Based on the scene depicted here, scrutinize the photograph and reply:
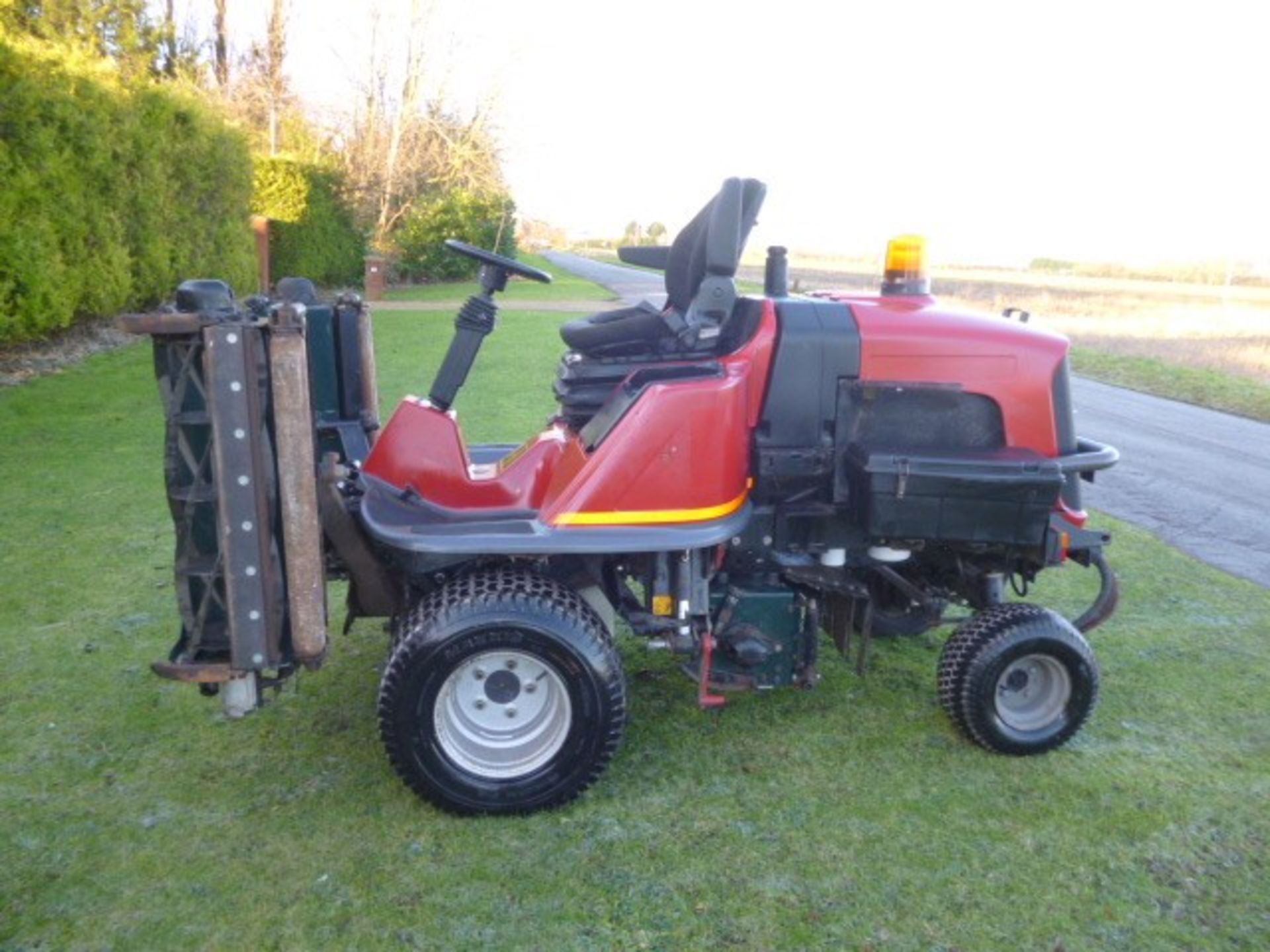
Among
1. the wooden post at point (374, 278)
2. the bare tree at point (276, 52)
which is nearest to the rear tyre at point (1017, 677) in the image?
the wooden post at point (374, 278)

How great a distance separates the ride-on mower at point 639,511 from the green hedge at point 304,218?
19379 millimetres

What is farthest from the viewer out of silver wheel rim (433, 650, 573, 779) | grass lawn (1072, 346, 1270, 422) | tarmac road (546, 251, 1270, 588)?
grass lawn (1072, 346, 1270, 422)

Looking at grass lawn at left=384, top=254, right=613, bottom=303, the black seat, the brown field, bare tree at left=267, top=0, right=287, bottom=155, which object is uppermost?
bare tree at left=267, top=0, right=287, bottom=155

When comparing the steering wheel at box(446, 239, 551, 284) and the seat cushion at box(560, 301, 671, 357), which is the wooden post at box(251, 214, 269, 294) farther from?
the seat cushion at box(560, 301, 671, 357)

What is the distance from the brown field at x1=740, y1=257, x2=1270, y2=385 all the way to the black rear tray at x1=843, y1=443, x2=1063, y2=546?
1.39 m

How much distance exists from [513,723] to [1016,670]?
5.90 ft

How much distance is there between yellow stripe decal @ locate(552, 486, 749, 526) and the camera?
10.6 feet

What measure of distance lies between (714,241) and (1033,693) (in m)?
1.98

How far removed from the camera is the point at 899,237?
12.5 ft

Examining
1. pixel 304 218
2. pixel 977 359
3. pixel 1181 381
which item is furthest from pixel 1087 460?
pixel 304 218

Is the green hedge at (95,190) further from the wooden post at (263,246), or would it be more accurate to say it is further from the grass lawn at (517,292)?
the grass lawn at (517,292)

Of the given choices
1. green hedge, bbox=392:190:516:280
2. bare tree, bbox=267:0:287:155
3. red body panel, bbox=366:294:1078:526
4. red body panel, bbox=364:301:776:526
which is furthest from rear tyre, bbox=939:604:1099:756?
bare tree, bbox=267:0:287:155

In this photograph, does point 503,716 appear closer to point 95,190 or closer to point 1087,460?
point 1087,460

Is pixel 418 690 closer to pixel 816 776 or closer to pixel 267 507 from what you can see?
pixel 267 507
